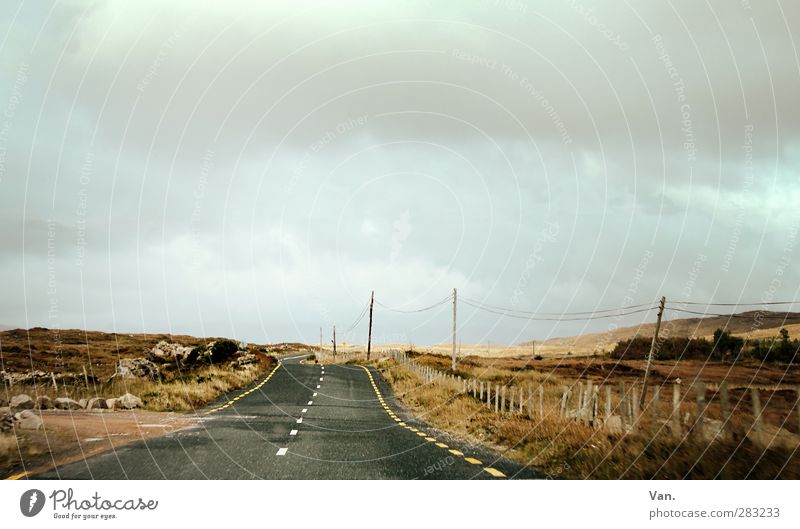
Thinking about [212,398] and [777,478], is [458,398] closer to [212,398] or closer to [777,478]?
[212,398]

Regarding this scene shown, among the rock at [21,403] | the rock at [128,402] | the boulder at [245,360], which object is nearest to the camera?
the rock at [21,403]

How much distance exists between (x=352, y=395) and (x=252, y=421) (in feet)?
47.1

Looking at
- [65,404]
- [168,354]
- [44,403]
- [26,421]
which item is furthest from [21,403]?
[168,354]

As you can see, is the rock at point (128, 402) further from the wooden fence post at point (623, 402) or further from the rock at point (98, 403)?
the wooden fence post at point (623, 402)

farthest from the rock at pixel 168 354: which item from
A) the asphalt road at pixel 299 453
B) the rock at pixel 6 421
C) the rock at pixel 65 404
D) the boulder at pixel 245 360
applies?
the rock at pixel 6 421

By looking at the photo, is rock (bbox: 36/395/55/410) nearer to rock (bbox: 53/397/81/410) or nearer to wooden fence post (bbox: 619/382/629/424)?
rock (bbox: 53/397/81/410)

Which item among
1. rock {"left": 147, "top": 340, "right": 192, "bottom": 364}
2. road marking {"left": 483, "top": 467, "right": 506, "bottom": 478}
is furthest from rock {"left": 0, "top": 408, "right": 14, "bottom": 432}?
rock {"left": 147, "top": 340, "right": 192, "bottom": 364}

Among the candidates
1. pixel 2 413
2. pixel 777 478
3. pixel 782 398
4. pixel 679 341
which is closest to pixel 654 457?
pixel 777 478

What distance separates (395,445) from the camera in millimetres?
13156

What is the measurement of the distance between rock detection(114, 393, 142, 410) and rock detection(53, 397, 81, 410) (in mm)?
1516

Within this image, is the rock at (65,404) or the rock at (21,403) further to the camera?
the rock at (65,404)

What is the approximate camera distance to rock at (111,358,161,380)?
32.8m

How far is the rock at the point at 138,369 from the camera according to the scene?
32750mm

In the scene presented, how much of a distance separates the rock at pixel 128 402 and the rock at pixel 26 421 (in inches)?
361
